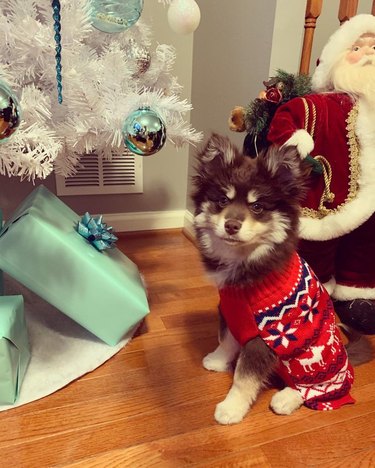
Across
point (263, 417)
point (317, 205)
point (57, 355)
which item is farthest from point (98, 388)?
point (317, 205)

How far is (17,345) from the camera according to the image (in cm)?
94

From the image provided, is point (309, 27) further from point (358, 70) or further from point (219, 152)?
point (219, 152)

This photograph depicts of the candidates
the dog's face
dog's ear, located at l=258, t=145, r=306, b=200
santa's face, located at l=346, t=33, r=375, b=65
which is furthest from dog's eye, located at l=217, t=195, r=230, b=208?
santa's face, located at l=346, t=33, r=375, b=65

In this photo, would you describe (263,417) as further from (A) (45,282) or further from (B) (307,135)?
(B) (307,135)

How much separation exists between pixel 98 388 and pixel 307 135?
3.04 feet

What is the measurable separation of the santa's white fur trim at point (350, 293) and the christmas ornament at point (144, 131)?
2.56 feet

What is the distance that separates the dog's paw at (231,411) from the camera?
92cm

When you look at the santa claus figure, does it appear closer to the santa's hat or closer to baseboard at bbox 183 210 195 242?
the santa's hat

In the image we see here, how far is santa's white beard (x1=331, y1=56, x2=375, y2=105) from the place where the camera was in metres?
1.15

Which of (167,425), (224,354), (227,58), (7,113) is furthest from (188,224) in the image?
(7,113)

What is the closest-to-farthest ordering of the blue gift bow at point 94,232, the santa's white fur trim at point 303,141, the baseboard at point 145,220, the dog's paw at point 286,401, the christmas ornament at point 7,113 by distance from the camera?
the christmas ornament at point 7,113
the dog's paw at point 286,401
the santa's white fur trim at point 303,141
the blue gift bow at point 94,232
the baseboard at point 145,220

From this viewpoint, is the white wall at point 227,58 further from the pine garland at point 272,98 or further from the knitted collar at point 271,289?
the knitted collar at point 271,289

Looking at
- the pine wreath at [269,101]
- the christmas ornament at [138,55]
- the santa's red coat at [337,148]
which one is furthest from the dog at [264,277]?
the christmas ornament at [138,55]

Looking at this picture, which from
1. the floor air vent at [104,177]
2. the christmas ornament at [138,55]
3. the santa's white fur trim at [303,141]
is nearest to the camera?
the santa's white fur trim at [303,141]
